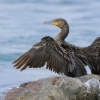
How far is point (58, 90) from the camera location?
10820 millimetres

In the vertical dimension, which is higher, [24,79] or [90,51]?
[90,51]

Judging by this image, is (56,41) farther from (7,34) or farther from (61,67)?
(7,34)

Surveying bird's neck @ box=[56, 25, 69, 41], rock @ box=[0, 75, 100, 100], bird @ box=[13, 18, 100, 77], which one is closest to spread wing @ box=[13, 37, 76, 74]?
bird @ box=[13, 18, 100, 77]

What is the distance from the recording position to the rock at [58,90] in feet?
35.1

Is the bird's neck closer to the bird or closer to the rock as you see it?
the bird

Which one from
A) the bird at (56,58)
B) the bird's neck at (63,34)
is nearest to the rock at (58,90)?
the bird at (56,58)

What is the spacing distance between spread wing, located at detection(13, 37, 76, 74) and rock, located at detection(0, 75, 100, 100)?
3.60 feet

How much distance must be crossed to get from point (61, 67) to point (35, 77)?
3.30 m

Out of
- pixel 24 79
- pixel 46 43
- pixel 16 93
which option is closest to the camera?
pixel 16 93

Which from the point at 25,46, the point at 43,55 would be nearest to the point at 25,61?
the point at 43,55

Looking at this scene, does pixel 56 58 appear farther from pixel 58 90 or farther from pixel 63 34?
pixel 58 90

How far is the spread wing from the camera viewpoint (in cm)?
1253

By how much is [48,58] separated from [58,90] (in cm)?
194

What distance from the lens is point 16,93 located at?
1091 cm
